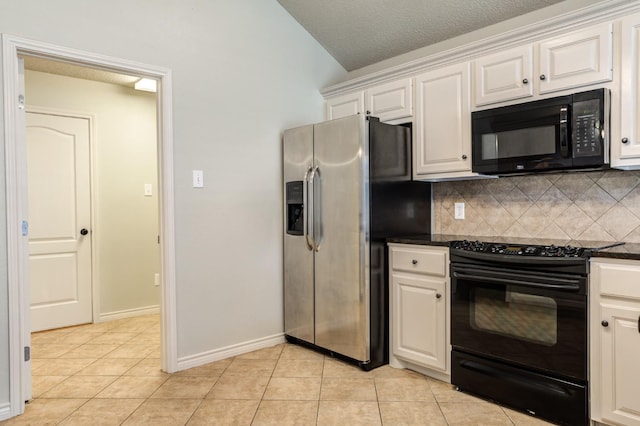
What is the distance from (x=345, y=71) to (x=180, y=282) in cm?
237

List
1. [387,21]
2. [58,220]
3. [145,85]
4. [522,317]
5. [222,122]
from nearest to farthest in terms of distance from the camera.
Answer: [522,317] < [222,122] < [387,21] < [58,220] < [145,85]

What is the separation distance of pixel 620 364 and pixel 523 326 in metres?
0.43

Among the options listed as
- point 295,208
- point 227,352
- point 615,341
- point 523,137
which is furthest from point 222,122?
point 615,341

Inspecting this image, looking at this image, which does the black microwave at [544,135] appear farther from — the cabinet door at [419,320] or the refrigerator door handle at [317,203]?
the refrigerator door handle at [317,203]

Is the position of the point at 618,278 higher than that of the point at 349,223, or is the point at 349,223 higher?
the point at 349,223

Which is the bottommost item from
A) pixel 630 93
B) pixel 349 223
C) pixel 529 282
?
pixel 529 282

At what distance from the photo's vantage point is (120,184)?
4.39 m

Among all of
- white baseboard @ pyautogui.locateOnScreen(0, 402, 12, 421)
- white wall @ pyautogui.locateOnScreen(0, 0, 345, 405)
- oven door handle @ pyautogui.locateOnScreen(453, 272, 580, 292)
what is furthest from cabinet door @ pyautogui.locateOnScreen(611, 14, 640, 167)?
white baseboard @ pyautogui.locateOnScreen(0, 402, 12, 421)

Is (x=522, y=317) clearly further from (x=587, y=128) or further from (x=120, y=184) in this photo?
(x=120, y=184)

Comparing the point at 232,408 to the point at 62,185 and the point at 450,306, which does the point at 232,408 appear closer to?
the point at 450,306

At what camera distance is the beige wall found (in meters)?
4.20

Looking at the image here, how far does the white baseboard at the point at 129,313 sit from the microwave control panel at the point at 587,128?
4081 millimetres

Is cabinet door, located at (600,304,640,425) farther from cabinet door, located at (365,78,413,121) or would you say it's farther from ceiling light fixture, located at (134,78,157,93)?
ceiling light fixture, located at (134,78,157,93)

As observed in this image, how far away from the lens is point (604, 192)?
2467 millimetres
